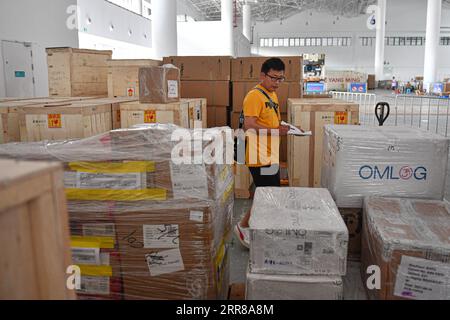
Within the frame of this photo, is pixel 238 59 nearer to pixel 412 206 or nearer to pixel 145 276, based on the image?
pixel 412 206

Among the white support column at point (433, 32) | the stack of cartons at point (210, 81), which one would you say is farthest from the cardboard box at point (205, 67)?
the white support column at point (433, 32)

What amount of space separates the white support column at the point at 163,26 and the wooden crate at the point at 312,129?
5655 mm

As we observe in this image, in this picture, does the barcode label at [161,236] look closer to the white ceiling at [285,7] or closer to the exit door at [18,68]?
the exit door at [18,68]

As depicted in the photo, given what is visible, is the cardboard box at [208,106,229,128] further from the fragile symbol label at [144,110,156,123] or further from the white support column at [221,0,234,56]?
the white support column at [221,0,234,56]

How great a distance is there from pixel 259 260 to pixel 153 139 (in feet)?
2.72

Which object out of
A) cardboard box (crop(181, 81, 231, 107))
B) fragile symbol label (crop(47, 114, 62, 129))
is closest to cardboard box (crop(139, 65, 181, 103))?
fragile symbol label (crop(47, 114, 62, 129))

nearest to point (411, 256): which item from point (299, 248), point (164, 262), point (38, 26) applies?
point (299, 248)

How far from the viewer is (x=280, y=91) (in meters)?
6.05

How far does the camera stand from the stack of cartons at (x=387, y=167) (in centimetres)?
260

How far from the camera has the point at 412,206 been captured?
2488 millimetres

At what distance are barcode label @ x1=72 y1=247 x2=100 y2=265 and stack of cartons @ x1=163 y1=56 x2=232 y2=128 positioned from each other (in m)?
4.26

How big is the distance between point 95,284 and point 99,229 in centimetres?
31

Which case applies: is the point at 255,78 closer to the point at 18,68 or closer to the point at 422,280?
the point at 18,68
